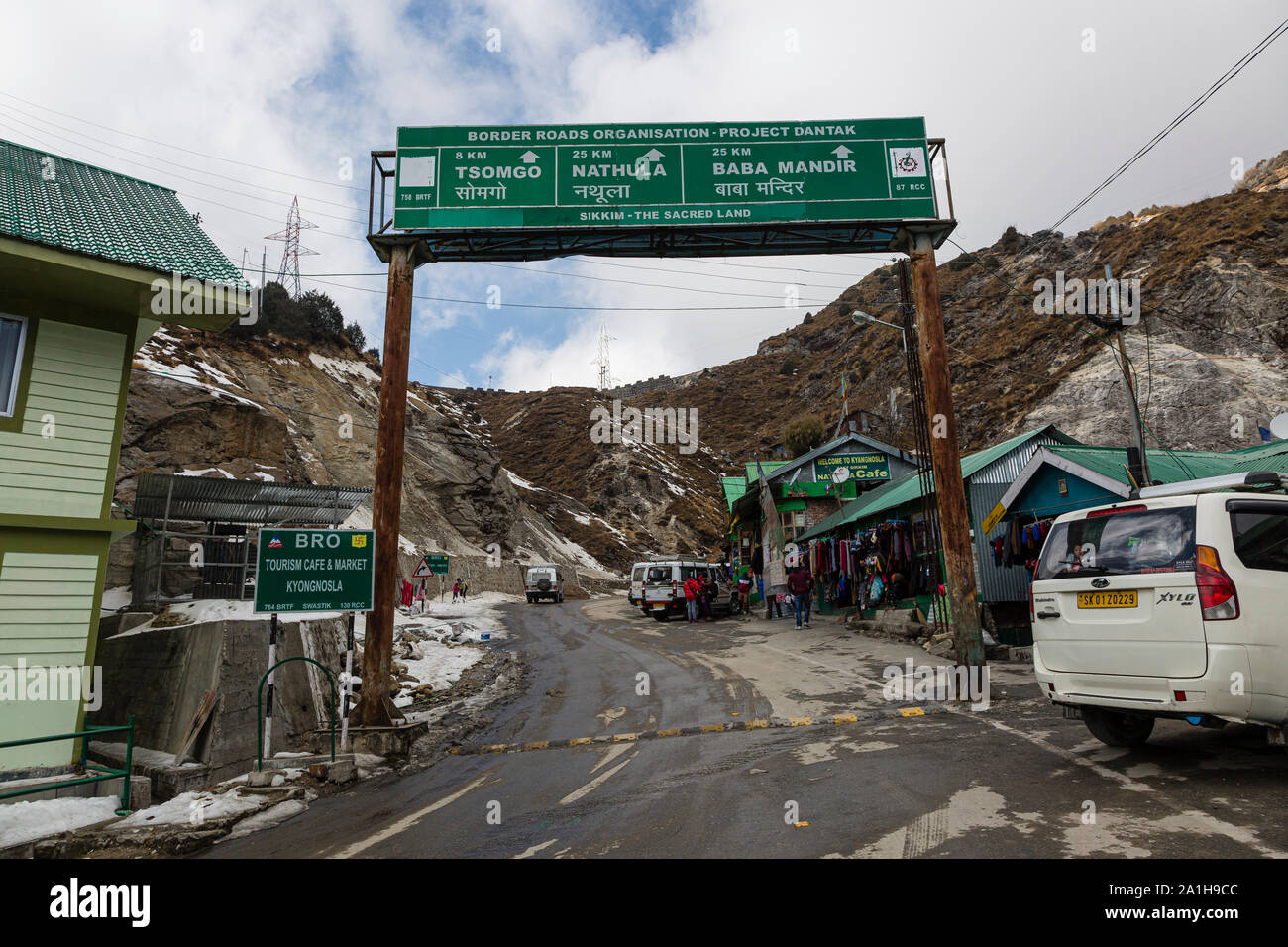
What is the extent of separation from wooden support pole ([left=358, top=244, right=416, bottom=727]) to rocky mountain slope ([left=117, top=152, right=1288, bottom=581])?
10.5 m

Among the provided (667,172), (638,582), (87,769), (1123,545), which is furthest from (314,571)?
(638,582)

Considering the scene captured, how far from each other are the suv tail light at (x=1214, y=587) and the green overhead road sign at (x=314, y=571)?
8.67m

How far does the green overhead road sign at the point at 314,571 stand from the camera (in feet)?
27.0

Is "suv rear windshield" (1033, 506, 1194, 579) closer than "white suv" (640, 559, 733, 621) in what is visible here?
Yes

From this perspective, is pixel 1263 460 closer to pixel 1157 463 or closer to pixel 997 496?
pixel 1157 463

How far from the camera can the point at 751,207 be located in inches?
457

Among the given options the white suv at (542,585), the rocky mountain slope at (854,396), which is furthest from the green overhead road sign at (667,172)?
the white suv at (542,585)

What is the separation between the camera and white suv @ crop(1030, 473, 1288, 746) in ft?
16.3

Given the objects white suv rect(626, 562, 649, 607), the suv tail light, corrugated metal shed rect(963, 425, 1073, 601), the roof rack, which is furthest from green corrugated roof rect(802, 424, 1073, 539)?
→ the suv tail light

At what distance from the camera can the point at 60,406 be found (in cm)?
886

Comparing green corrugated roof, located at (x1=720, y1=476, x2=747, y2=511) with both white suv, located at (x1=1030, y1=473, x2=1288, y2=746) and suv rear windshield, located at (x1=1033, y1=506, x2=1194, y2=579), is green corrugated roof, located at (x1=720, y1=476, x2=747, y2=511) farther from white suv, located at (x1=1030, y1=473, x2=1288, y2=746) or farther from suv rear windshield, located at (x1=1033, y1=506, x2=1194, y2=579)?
white suv, located at (x1=1030, y1=473, x2=1288, y2=746)

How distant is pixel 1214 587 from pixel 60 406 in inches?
485

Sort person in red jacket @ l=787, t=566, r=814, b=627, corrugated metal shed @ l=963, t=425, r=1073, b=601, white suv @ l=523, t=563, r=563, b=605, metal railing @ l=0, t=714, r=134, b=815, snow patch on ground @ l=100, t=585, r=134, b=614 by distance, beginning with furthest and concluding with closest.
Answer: white suv @ l=523, t=563, r=563, b=605 → person in red jacket @ l=787, t=566, r=814, b=627 → corrugated metal shed @ l=963, t=425, r=1073, b=601 → snow patch on ground @ l=100, t=585, r=134, b=614 → metal railing @ l=0, t=714, r=134, b=815

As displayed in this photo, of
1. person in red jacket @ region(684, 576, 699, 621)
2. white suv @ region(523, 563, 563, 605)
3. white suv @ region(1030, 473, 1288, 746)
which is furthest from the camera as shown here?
white suv @ region(523, 563, 563, 605)
